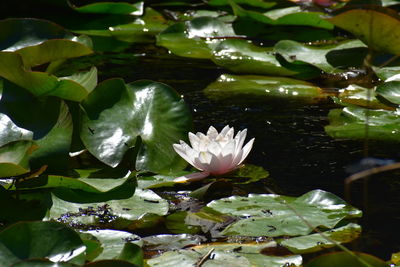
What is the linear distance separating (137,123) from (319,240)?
0.70m

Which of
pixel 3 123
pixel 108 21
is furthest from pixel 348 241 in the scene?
pixel 108 21

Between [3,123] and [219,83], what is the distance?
1.15 metres

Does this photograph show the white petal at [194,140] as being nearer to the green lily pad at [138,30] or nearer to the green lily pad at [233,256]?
the green lily pad at [233,256]

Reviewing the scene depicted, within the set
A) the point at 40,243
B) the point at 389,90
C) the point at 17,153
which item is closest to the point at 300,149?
the point at 389,90

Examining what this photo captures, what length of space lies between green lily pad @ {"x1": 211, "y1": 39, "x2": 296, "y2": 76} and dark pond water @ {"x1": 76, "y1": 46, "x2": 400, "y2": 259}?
3.1 inches

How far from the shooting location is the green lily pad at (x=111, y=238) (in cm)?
145

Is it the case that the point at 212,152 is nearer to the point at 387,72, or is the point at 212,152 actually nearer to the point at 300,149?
the point at 300,149

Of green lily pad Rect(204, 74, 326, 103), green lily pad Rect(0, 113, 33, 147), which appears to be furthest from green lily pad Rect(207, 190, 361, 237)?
green lily pad Rect(204, 74, 326, 103)

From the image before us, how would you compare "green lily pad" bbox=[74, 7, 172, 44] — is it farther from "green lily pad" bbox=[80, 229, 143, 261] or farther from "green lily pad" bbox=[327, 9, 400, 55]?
"green lily pad" bbox=[80, 229, 143, 261]

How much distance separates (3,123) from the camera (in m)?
1.89

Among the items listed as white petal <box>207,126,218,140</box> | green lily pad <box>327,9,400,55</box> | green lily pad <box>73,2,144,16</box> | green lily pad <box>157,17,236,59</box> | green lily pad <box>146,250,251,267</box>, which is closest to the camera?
green lily pad <box>146,250,251,267</box>

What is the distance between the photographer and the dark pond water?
1663mm

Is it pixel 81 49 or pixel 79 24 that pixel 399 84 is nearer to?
pixel 81 49

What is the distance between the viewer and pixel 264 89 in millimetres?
2783
